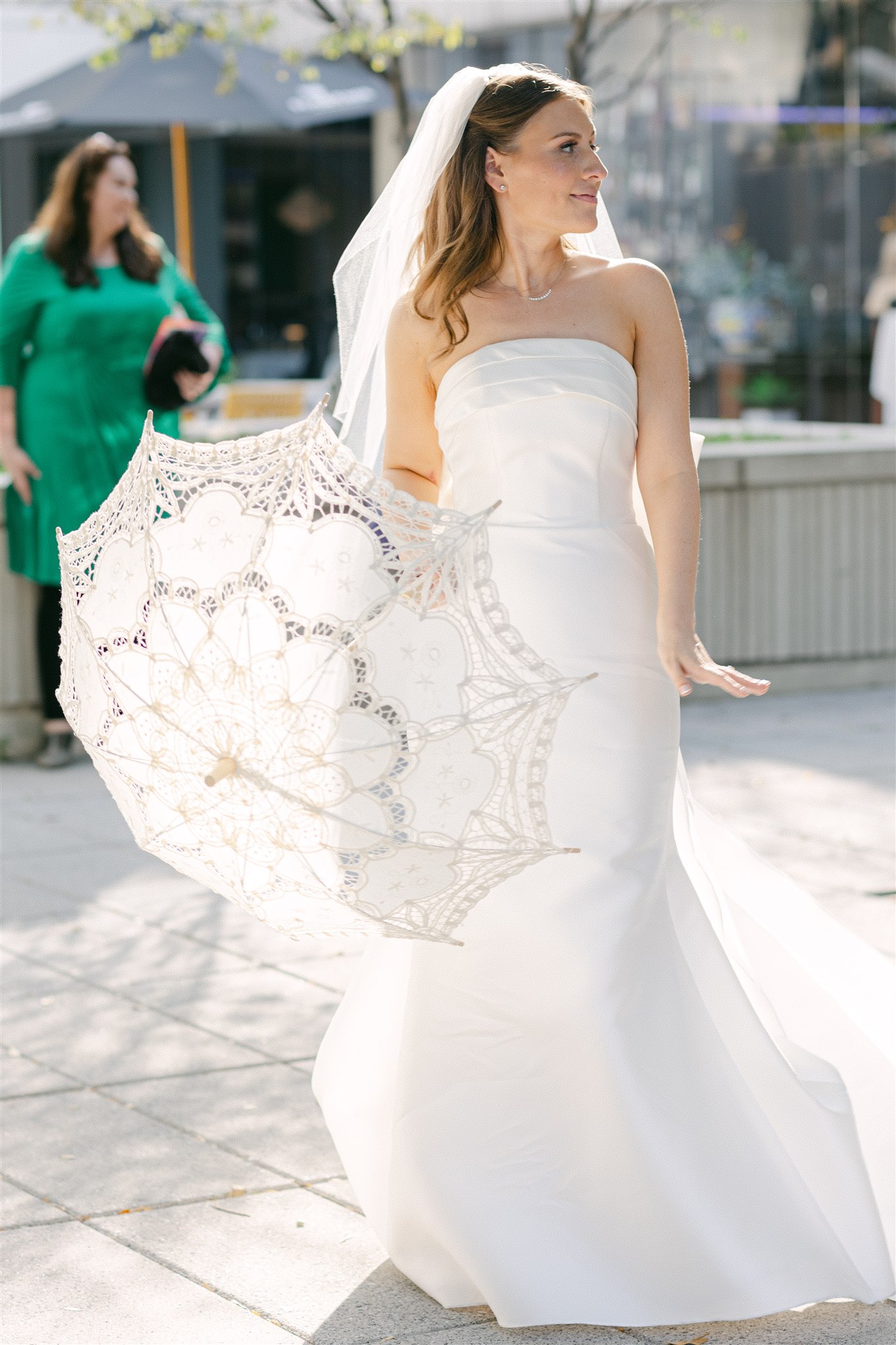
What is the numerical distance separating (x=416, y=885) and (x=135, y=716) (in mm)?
537

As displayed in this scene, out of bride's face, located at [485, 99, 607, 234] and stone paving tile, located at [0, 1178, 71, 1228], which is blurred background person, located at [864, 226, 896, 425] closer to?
bride's face, located at [485, 99, 607, 234]

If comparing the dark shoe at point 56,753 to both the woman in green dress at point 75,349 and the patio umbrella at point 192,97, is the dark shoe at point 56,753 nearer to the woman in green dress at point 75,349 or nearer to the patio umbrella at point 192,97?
the woman in green dress at point 75,349

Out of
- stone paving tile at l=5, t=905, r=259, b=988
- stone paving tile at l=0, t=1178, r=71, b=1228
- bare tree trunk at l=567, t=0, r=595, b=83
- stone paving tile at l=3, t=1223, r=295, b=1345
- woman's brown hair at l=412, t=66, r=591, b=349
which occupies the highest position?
bare tree trunk at l=567, t=0, r=595, b=83

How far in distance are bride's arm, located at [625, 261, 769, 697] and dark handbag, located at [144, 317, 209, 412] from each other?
447 cm

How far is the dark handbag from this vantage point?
736 cm

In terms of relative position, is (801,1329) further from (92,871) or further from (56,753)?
(56,753)

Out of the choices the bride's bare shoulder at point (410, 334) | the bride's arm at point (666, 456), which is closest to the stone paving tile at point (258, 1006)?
the bride's arm at point (666, 456)

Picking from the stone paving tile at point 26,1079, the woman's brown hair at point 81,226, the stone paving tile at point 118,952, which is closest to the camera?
the stone paving tile at point 26,1079

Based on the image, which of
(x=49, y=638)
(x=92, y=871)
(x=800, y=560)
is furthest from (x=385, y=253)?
(x=800, y=560)

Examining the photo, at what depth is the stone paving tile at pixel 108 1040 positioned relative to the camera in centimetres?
437

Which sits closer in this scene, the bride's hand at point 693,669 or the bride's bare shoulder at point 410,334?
the bride's hand at point 693,669

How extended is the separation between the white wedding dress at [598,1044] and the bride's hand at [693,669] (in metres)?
0.06

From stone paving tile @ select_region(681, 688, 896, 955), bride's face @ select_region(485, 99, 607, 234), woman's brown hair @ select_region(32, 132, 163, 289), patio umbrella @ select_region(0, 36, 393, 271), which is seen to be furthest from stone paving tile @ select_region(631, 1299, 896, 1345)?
patio umbrella @ select_region(0, 36, 393, 271)

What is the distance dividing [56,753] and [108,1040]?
3.56 metres
